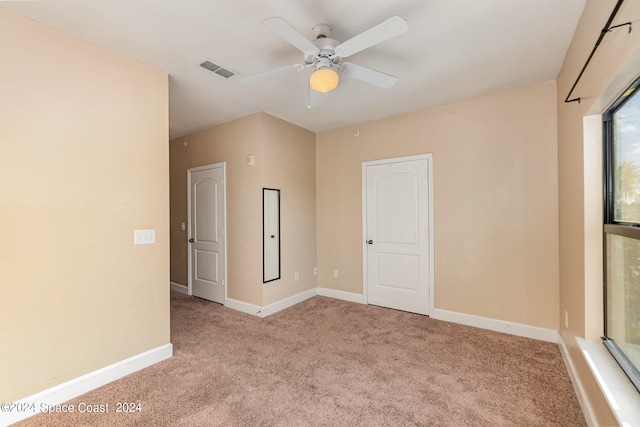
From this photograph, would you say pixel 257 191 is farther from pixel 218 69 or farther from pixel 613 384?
pixel 613 384

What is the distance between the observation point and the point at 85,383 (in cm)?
204

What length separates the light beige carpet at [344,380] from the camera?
5.83 feet

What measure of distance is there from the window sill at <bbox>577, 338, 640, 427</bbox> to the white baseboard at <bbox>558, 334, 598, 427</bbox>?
28 centimetres

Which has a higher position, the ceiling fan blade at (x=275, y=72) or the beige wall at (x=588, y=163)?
the ceiling fan blade at (x=275, y=72)

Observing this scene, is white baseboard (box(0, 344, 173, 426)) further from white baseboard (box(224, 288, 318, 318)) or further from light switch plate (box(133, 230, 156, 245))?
white baseboard (box(224, 288, 318, 318))

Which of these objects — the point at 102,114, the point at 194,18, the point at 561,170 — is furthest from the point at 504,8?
the point at 102,114

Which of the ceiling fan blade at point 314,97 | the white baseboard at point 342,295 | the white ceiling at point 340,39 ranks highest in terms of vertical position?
the white ceiling at point 340,39

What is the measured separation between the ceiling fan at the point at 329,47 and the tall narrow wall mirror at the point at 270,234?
182 cm

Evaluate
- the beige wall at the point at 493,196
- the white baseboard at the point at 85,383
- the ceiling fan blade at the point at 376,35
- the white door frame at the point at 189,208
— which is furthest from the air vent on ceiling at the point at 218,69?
the white baseboard at the point at 85,383

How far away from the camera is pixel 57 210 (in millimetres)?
1954

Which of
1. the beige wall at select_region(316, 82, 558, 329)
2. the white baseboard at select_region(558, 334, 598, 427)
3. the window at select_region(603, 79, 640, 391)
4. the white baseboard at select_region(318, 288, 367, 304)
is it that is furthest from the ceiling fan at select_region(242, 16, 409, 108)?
the white baseboard at select_region(318, 288, 367, 304)

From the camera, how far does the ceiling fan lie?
1.51 m

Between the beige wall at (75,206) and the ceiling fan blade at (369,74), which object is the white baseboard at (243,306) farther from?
the ceiling fan blade at (369,74)

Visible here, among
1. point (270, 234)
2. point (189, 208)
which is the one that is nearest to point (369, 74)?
point (270, 234)
